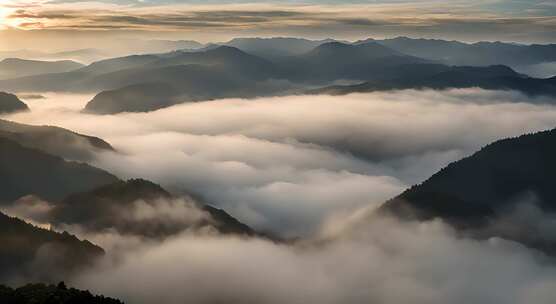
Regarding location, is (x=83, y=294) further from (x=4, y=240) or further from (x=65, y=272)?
(x=4, y=240)

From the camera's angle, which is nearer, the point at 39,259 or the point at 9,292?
the point at 9,292

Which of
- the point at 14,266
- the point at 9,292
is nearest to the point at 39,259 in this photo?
the point at 14,266

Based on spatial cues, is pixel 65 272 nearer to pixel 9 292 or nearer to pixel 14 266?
pixel 14 266

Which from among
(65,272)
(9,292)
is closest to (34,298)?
(9,292)

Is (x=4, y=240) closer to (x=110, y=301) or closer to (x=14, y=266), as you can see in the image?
(x=14, y=266)

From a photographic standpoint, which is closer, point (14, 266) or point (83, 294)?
point (83, 294)

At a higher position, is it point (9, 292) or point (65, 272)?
point (9, 292)

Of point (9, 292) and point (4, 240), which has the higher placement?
point (9, 292)
